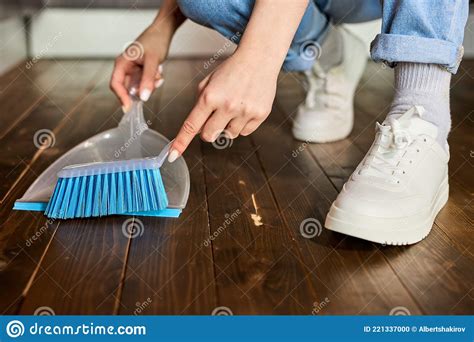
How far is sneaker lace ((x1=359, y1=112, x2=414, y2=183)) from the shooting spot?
876 mm

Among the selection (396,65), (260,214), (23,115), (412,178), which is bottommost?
(23,115)

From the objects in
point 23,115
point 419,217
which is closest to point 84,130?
point 23,115

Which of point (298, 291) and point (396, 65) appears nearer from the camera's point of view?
point (298, 291)

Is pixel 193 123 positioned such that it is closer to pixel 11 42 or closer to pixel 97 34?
pixel 11 42

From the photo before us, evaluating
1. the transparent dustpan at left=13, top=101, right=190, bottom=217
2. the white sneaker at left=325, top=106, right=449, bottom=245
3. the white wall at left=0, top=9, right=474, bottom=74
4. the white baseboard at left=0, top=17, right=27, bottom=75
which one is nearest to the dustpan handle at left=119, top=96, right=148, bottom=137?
the transparent dustpan at left=13, top=101, right=190, bottom=217

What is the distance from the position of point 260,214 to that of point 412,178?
0.78 feet

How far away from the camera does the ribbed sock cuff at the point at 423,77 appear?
92 cm

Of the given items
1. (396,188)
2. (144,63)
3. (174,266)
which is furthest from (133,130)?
(396,188)

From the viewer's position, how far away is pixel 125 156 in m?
1.07

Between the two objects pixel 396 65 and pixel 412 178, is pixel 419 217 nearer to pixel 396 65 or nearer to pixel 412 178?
pixel 412 178

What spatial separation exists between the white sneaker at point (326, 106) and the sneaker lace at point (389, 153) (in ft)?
1.48

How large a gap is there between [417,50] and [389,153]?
152 mm

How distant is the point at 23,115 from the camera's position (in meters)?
1.61

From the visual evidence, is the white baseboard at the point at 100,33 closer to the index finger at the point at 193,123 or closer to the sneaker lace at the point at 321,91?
the sneaker lace at the point at 321,91
